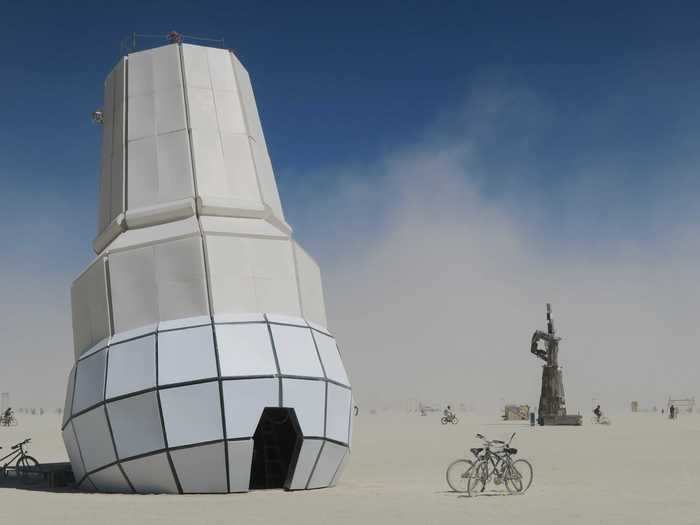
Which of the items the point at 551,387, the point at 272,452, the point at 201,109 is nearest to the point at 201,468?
the point at 272,452

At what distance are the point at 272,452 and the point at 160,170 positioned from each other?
7.54m

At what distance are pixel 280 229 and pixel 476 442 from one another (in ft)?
71.1

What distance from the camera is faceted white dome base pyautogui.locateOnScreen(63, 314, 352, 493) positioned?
64.3 feet

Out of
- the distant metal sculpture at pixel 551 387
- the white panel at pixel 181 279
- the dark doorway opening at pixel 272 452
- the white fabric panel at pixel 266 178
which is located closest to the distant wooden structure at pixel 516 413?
the distant metal sculpture at pixel 551 387

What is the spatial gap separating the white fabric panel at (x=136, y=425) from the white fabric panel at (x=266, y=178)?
6.66 metres

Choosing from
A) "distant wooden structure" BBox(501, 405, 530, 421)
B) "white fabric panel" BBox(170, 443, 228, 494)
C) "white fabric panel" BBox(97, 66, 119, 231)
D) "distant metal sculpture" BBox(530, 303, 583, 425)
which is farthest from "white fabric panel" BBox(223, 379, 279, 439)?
"distant wooden structure" BBox(501, 405, 530, 421)

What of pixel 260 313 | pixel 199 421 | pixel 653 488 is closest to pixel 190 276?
pixel 260 313

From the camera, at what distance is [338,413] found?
21719mm

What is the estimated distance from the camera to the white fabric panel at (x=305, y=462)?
20.6m

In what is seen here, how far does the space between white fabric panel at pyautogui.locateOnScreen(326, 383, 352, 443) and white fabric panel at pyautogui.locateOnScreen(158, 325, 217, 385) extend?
300cm

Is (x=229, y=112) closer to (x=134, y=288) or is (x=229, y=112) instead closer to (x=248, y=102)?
(x=248, y=102)

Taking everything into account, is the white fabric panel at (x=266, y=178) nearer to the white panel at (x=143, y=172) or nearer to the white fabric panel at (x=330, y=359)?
the white panel at (x=143, y=172)

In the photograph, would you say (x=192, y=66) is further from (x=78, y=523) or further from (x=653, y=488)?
(x=653, y=488)

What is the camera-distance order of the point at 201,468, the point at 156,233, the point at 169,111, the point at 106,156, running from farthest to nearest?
1. the point at 106,156
2. the point at 169,111
3. the point at 156,233
4. the point at 201,468
